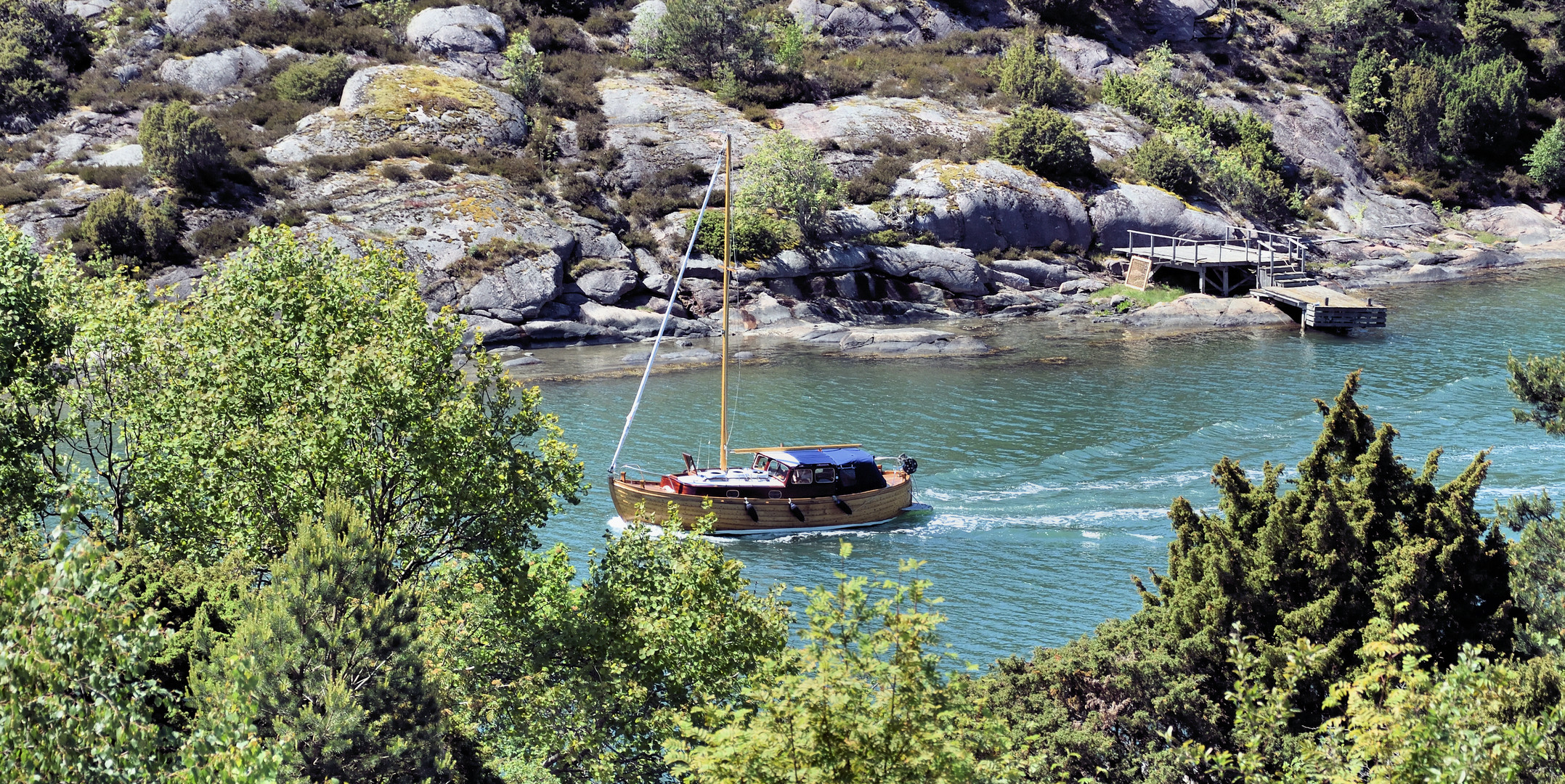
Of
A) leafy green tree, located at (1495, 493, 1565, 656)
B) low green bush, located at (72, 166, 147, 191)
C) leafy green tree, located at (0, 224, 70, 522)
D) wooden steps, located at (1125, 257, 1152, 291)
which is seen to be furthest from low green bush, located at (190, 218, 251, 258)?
leafy green tree, located at (1495, 493, 1565, 656)

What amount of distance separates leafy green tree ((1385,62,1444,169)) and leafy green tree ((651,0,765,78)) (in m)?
58.7

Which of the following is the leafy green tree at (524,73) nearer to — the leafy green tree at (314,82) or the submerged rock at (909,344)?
the leafy green tree at (314,82)

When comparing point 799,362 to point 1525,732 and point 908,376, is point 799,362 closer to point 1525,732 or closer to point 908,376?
point 908,376

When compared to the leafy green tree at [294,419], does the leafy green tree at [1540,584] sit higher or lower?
lower

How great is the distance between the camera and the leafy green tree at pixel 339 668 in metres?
12.8

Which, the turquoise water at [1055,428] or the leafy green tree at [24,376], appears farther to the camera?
the turquoise water at [1055,428]

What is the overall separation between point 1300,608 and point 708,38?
80411mm

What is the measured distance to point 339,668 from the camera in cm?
1354

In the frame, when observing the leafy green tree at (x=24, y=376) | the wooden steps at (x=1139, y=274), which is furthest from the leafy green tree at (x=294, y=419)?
the wooden steps at (x=1139, y=274)

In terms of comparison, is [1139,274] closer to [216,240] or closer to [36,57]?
[216,240]

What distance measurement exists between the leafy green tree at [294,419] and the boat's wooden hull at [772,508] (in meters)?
14.1

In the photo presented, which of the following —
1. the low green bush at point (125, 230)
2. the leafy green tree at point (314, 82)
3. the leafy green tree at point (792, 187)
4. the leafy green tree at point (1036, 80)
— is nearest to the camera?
the low green bush at point (125, 230)

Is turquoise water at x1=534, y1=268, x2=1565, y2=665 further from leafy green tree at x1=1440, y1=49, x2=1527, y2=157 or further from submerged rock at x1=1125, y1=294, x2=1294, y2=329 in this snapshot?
leafy green tree at x1=1440, y1=49, x2=1527, y2=157

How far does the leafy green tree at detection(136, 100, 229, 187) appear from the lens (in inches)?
2522
